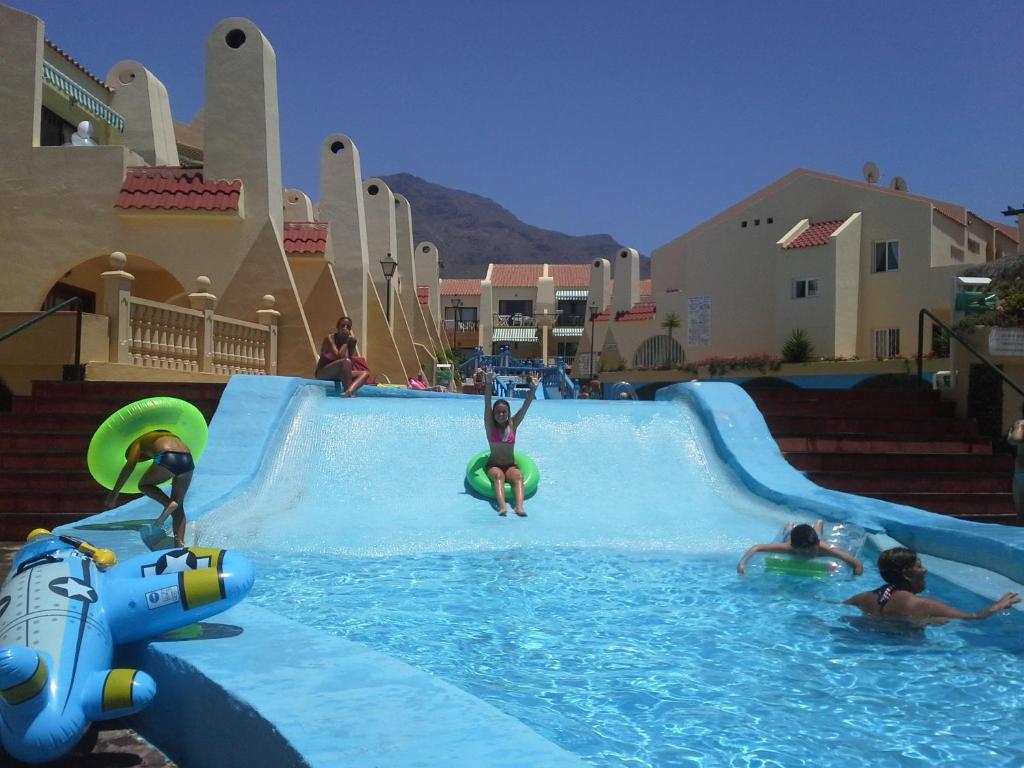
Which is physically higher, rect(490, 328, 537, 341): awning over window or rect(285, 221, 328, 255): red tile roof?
rect(490, 328, 537, 341): awning over window

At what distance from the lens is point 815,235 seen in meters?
29.1

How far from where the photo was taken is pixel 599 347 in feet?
136

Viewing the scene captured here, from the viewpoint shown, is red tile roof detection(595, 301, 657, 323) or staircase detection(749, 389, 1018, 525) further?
red tile roof detection(595, 301, 657, 323)

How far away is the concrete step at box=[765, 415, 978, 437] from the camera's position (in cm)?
1084

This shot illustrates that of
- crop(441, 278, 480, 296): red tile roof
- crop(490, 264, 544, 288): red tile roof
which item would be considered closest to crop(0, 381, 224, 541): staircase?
crop(490, 264, 544, 288): red tile roof

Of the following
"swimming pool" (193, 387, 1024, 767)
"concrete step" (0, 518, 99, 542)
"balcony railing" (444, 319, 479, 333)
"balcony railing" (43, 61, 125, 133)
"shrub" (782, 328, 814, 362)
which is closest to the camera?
"swimming pool" (193, 387, 1024, 767)

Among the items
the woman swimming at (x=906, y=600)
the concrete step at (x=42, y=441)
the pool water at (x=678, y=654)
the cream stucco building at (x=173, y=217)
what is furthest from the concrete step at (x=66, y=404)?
the woman swimming at (x=906, y=600)

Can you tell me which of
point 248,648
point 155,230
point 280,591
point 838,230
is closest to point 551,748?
point 248,648

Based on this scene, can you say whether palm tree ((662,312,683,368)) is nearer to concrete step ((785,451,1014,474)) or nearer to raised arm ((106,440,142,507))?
concrete step ((785,451,1014,474))

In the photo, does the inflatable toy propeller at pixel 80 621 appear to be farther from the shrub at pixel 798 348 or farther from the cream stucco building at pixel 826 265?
the shrub at pixel 798 348

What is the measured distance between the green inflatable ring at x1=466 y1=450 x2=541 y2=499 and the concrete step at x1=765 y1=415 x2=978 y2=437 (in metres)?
3.45

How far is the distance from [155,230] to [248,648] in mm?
14160

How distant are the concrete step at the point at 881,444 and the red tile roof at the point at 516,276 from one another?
4963cm

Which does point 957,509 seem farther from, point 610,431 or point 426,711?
point 426,711
